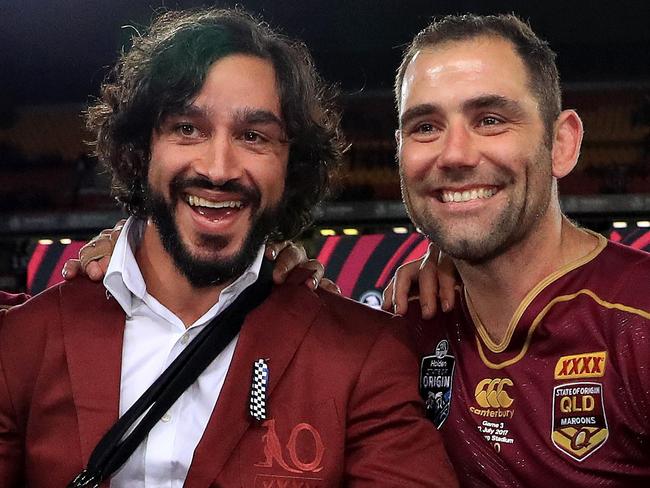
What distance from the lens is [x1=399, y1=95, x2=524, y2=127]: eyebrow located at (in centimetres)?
190

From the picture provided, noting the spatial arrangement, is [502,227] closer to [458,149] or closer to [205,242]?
[458,149]

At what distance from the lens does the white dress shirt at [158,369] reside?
1.71 meters

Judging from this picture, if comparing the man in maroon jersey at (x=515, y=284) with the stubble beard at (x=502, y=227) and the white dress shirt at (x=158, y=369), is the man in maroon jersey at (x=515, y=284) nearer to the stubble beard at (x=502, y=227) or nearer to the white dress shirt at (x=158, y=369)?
the stubble beard at (x=502, y=227)

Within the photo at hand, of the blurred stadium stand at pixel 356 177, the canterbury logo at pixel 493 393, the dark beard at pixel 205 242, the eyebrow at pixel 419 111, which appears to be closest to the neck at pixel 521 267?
the canterbury logo at pixel 493 393

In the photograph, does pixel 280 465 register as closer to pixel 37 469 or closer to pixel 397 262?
pixel 37 469

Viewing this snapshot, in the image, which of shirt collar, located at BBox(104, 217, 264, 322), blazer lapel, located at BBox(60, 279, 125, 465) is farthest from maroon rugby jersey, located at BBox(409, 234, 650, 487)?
blazer lapel, located at BBox(60, 279, 125, 465)

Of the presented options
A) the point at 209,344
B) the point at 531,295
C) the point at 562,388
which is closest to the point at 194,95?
the point at 209,344

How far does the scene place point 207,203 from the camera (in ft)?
6.10

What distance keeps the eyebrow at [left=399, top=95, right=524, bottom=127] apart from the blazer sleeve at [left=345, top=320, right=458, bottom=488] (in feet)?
1.69

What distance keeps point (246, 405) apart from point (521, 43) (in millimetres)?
1020

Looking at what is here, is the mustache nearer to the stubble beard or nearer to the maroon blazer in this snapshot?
the maroon blazer

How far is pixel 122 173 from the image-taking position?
222 centimetres

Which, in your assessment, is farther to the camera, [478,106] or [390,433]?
[478,106]

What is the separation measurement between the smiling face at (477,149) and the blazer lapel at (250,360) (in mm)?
366
